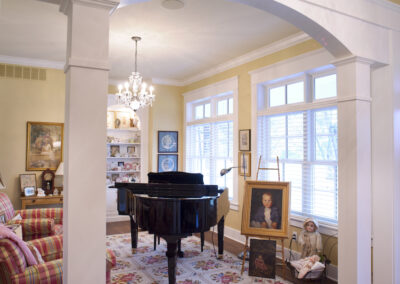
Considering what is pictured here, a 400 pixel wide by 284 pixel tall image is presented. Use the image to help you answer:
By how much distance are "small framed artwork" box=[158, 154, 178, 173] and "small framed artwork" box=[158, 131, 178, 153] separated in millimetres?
111

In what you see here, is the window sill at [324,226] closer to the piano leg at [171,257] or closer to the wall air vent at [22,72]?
the piano leg at [171,257]

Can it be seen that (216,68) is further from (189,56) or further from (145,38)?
(145,38)

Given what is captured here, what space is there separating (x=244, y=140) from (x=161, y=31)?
213 cm

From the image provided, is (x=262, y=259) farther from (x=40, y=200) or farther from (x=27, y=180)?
(x=27, y=180)

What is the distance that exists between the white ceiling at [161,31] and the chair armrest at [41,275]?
262 cm

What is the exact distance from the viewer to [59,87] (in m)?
5.86

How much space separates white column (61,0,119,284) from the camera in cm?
161

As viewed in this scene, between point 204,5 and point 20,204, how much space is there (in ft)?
15.1

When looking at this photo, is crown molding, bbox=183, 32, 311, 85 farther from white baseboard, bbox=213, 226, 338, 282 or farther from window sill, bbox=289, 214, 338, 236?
white baseboard, bbox=213, 226, 338, 282

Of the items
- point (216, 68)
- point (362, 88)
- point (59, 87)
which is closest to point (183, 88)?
point (216, 68)

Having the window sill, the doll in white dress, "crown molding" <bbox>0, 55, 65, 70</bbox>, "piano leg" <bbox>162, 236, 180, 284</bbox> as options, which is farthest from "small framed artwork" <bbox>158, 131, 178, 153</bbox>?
the doll in white dress

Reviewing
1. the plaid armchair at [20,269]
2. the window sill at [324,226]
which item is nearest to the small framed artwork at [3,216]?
the plaid armchair at [20,269]

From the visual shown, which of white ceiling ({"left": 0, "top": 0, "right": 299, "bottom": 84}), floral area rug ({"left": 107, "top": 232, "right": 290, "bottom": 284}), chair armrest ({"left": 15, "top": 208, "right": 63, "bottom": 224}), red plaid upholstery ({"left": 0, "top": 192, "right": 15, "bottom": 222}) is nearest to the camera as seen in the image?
white ceiling ({"left": 0, "top": 0, "right": 299, "bottom": 84})

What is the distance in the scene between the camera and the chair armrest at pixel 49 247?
3.02 meters
